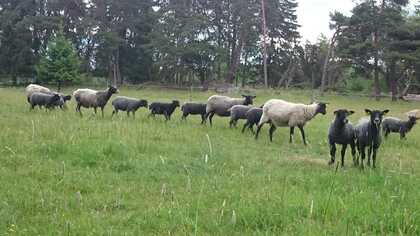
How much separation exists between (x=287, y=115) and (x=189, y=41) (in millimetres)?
41308

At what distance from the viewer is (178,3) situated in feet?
190

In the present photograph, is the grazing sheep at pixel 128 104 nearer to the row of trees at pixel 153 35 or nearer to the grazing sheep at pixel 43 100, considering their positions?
the grazing sheep at pixel 43 100

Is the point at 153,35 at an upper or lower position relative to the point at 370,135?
upper

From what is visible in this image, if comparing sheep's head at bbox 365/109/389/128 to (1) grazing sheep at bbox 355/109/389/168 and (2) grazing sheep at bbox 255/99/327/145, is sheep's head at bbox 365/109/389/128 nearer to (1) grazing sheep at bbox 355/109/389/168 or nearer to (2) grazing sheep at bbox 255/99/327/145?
(1) grazing sheep at bbox 355/109/389/168

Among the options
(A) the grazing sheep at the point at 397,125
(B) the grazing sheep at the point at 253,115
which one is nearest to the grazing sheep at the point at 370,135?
(B) the grazing sheep at the point at 253,115

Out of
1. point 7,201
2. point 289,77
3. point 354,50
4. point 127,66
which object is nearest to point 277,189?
point 7,201

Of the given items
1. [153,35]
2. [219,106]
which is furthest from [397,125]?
[153,35]

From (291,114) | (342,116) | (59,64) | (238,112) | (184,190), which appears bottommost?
(184,190)

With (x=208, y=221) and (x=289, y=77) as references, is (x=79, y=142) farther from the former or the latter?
(x=289, y=77)

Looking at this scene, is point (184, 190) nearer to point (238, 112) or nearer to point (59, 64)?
point (238, 112)

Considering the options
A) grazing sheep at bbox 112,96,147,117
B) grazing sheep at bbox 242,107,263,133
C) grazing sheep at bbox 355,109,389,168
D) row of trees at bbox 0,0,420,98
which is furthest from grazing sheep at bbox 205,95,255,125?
row of trees at bbox 0,0,420,98

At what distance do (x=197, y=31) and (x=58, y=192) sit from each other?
2014 inches

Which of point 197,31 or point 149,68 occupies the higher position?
point 197,31

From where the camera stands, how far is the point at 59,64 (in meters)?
52.5
